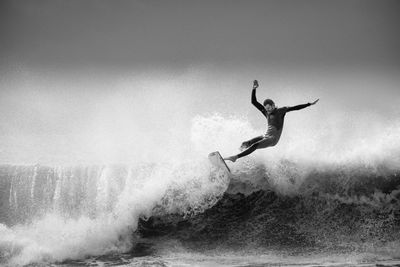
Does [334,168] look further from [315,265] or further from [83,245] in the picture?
[83,245]

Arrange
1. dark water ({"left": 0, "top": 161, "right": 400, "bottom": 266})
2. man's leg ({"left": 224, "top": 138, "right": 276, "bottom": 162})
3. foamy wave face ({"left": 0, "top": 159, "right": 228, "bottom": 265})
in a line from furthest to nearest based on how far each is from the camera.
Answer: foamy wave face ({"left": 0, "top": 159, "right": 228, "bottom": 265}) → man's leg ({"left": 224, "top": 138, "right": 276, "bottom": 162}) → dark water ({"left": 0, "top": 161, "right": 400, "bottom": 266})

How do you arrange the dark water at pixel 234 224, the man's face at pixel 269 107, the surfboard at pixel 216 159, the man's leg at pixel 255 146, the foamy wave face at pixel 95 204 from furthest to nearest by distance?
the surfboard at pixel 216 159
the man's face at pixel 269 107
the foamy wave face at pixel 95 204
the man's leg at pixel 255 146
the dark water at pixel 234 224

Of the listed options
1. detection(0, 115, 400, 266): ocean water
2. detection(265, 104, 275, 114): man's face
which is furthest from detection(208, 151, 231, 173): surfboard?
detection(265, 104, 275, 114): man's face

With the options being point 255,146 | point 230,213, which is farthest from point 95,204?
point 255,146

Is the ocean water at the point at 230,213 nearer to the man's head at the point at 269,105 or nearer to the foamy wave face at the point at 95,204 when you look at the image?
the foamy wave face at the point at 95,204

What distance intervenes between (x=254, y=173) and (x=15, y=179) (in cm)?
837

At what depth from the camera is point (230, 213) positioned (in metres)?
8.77

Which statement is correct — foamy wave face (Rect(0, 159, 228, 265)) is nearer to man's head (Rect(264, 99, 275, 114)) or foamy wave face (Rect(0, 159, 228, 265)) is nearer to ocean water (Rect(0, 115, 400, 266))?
ocean water (Rect(0, 115, 400, 266))

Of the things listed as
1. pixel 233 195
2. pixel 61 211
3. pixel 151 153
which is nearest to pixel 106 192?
pixel 61 211

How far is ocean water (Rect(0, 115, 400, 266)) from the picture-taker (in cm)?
742

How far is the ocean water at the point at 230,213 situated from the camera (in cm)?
742

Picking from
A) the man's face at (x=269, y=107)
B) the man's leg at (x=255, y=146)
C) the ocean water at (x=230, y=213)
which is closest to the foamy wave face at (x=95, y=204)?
the ocean water at (x=230, y=213)

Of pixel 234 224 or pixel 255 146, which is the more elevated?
pixel 255 146

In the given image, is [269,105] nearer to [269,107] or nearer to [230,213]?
[269,107]
